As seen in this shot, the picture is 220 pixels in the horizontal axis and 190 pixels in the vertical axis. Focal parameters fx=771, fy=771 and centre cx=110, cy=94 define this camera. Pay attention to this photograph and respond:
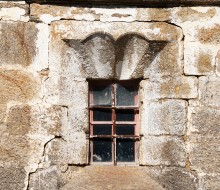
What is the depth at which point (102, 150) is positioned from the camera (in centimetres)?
570

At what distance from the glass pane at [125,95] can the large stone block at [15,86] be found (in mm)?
650

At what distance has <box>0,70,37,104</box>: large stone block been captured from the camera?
18.0 ft

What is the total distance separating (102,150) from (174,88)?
70cm

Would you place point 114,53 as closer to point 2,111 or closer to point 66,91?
point 66,91

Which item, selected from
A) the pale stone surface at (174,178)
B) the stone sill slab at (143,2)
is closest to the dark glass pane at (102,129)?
the pale stone surface at (174,178)

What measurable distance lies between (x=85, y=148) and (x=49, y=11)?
103 centimetres

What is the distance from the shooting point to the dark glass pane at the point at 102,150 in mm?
5699

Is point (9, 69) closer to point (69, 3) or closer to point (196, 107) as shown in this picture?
point (69, 3)

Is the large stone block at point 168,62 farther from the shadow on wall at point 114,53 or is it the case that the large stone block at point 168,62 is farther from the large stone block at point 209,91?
the large stone block at point 209,91

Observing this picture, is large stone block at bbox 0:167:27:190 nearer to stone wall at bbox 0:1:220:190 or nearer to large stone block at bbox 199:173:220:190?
stone wall at bbox 0:1:220:190

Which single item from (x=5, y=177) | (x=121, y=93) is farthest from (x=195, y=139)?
(x=5, y=177)

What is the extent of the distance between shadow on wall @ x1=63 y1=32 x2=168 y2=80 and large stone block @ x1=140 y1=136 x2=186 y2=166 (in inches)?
20.0

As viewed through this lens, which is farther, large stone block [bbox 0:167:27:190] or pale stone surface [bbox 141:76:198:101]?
pale stone surface [bbox 141:76:198:101]

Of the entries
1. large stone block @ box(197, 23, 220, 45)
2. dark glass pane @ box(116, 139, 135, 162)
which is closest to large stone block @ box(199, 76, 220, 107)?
large stone block @ box(197, 23, 220, 45)
